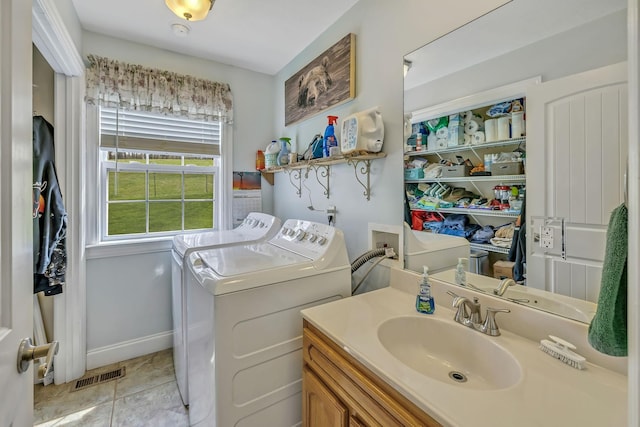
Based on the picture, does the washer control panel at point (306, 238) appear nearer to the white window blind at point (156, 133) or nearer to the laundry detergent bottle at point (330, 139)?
the laundry detergent bottle at point (330, 139)

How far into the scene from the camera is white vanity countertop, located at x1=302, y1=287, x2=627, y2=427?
667 mm

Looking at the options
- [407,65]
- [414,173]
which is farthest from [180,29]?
[414,173]

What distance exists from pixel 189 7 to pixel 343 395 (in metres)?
2.03

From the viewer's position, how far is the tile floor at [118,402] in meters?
1.67

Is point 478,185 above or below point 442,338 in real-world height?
above

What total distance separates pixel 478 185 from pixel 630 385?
0.96 m

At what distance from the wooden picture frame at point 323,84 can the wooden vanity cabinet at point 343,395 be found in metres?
1.47

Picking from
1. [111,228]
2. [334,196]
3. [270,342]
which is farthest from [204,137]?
[270,342]

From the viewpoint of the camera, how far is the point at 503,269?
1149 millimetres

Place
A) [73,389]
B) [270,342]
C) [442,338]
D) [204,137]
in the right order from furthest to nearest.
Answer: [204,137] < [73,389] < [270,342] < [442,338]

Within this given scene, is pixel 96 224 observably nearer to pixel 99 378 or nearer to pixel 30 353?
pixel 99 378

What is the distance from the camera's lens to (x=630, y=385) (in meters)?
0.40

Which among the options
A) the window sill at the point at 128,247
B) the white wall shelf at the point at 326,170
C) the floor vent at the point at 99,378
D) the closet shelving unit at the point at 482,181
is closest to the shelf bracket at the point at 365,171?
the white wall shelf at the point at 326,170

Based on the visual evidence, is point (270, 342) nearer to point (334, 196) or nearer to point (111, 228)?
point (334, 196)
